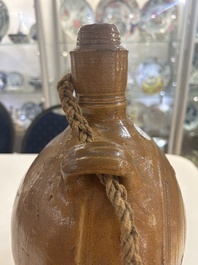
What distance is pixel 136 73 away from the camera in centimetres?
202

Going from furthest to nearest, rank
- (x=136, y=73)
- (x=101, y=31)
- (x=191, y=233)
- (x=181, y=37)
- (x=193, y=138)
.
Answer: (x=193, y=138) < (x=136, y=73) < (x=181, y=37) < (x=191, y=233) < (x=101, y=31)

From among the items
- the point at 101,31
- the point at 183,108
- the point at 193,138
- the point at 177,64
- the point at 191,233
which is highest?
the point at 101,31

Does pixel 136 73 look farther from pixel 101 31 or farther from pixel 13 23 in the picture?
pixel 101 31

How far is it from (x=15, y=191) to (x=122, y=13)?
1.46 m

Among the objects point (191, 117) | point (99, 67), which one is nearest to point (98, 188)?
point (99, 67)

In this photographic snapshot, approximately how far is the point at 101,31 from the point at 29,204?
240 millimetres

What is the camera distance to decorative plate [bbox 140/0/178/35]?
1.86 metres

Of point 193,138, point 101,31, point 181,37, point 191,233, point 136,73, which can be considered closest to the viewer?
point 101,31

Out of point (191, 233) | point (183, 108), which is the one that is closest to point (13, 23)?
point (183, 108)

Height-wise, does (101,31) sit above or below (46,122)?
above

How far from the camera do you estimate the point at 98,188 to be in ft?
1.18

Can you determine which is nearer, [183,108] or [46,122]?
[46,122]

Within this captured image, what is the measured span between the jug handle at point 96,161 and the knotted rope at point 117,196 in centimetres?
2

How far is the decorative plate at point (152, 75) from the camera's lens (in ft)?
6.51
